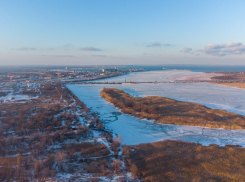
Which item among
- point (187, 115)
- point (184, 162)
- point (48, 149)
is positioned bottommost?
point (184, 162)

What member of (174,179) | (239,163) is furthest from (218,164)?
(174,179)

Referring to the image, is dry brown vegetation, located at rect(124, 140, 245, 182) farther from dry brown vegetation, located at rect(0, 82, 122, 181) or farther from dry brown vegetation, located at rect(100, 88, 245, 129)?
dry brown vegetation, located at rect(100, 88, 245, 129)

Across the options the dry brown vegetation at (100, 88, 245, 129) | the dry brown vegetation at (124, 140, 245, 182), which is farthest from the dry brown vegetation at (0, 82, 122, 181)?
the dry brown vegetation at (100, 88, 245, 129)

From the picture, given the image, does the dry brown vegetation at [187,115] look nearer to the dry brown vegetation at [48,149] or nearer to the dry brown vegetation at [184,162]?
the dry brown vegetation at [184,162]

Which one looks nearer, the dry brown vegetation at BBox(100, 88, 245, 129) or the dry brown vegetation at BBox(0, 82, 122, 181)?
the dry brown vegetation at BBox(0, 82, 122, 181)

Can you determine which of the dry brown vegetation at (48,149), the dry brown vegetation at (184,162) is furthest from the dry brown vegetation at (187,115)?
the dry brown vegetation at (48,149)

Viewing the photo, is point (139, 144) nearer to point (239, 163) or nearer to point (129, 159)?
point (129, 159)

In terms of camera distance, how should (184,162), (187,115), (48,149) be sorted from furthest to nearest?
(187,115)
(48,149)
(184,162)

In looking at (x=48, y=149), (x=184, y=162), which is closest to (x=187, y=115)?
(x=184, y=162)

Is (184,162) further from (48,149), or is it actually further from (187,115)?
(187,115)
